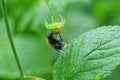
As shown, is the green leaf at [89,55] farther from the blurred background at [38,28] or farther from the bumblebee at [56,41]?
the blurred background at [38,28]

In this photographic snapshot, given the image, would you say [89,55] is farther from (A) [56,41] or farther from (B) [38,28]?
(B) [38,28]

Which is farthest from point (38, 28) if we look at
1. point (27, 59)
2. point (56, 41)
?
point (56, 41)

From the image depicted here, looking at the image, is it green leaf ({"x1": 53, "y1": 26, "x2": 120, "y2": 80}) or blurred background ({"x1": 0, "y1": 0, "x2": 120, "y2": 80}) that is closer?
green leaf ({"x1": 53, "y1": 26, "x2": 120, "y2": 80})

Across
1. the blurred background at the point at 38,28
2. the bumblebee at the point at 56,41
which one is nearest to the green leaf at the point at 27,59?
the blurred background at the point at 38,28

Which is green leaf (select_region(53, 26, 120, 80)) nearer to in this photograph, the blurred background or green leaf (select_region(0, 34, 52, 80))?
the blurred background

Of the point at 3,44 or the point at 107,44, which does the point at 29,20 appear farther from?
the point at 107,44

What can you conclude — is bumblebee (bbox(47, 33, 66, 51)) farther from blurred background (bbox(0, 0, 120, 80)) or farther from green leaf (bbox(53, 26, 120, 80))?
blurred background (bbox(0, 0, 120, 80))

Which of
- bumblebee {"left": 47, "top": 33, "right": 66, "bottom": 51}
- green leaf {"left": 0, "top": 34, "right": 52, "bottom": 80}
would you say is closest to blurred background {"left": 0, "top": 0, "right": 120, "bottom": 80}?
green leaf {"left": 0, "top": 34, "right": 52, "bottom": 80}

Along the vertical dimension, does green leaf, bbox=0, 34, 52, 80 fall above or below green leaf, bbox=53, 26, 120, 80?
below
